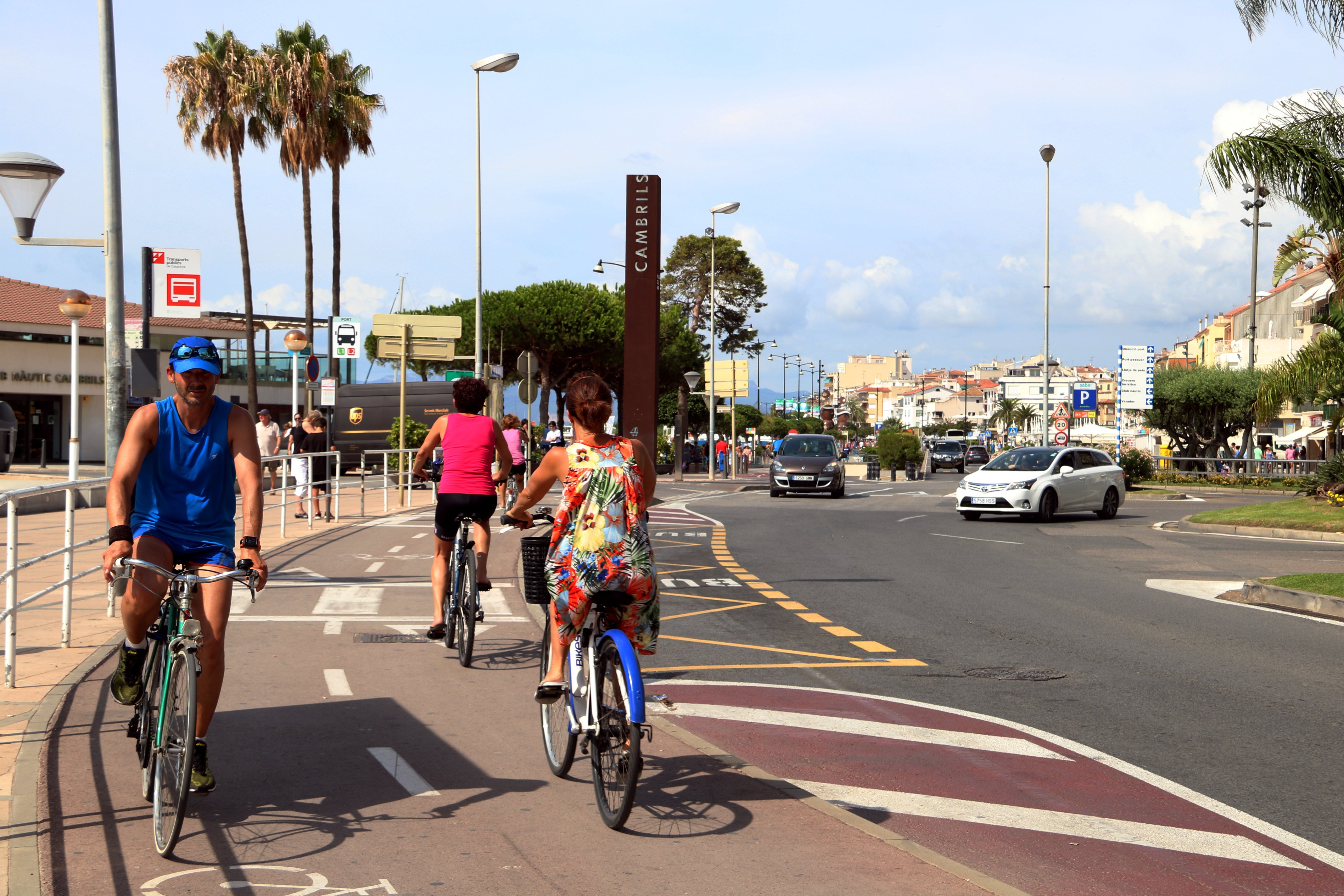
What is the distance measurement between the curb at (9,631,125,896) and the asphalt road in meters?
3.65

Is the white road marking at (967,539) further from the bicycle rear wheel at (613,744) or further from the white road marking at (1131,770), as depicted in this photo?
the bicycle rear wheel at (613,744)

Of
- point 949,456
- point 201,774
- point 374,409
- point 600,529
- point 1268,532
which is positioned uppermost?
point 374,409

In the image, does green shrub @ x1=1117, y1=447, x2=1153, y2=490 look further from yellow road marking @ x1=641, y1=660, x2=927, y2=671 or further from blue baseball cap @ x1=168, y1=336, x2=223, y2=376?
blue baseball cap @ x1=168, y1=336, x2=223, y2=376

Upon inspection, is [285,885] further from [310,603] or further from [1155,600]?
[1155,600]

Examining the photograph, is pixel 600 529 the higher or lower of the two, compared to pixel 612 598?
higher

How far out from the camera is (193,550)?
514 cm

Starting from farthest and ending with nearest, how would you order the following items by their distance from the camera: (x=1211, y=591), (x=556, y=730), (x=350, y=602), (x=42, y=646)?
(x=1211, y=591)
(x=350, y=602)
(x=42, y=646)
(x=556, y=730)

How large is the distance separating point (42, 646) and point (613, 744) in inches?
219

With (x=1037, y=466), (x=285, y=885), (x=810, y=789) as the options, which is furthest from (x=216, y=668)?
(x=1037, y=466)

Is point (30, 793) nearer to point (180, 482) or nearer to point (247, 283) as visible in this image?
point (180, 482)

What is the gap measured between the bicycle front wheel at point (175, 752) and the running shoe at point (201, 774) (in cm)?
24

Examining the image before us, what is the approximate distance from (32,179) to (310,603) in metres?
4.33

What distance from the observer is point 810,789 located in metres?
5.72

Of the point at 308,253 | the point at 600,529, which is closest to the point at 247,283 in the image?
the point at 308,253
